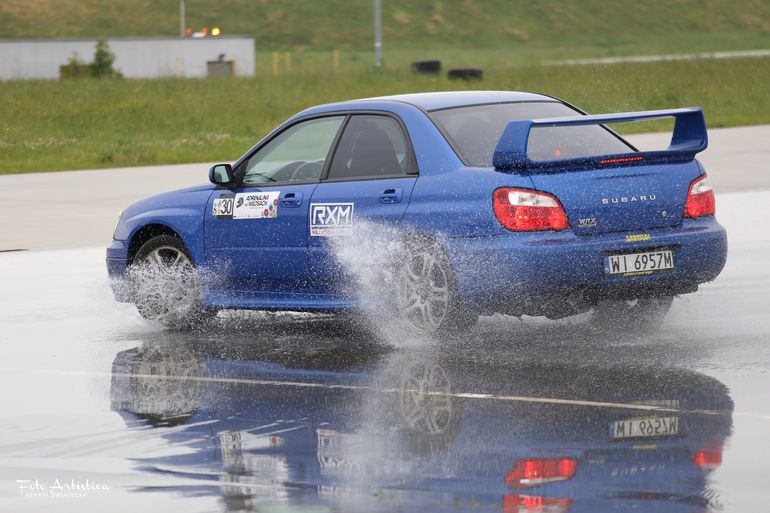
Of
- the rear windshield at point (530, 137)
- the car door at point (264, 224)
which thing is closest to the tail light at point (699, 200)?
the rear windshield at point (530, 137)

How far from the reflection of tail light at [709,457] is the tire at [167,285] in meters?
5.18

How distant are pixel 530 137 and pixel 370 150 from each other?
1.05m

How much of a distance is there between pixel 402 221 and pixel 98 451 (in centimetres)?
333

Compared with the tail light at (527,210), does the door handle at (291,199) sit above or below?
above

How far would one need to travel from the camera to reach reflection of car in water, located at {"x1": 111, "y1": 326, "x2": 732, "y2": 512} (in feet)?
20.4

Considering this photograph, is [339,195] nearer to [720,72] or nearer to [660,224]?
[660,224]

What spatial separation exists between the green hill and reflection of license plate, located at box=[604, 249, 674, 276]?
12083cm

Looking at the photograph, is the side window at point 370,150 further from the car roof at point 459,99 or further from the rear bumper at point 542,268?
the rear bumper at point 542,268

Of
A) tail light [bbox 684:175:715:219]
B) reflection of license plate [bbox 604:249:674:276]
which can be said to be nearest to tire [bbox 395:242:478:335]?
reflection of license plate [bbox 604:249:674:276]

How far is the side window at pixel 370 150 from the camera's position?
10500 mm

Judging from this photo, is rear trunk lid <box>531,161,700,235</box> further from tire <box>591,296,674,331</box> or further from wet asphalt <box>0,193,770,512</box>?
tire <box>591,296,674,331</box>

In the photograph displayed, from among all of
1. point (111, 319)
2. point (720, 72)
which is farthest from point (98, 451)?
point (720, 72)

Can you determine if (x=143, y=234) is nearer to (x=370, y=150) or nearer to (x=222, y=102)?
(x=370, y=150)

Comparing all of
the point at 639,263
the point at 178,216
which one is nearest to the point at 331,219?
the point at 178,216
